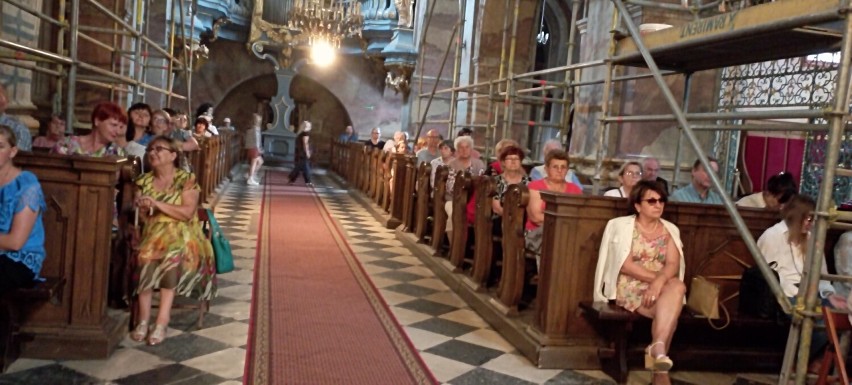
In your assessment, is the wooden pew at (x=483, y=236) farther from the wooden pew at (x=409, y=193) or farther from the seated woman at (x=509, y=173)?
the wooden pew at (x=409, y=193)

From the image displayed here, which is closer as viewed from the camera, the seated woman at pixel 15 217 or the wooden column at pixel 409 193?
the seated woman at pixel 15 217

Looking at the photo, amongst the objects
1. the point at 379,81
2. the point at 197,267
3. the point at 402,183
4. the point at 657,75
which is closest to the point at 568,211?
the point at 657,75

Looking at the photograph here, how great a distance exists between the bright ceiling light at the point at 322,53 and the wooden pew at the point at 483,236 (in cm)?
1304

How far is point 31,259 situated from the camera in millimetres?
3361

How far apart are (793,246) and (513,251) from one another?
1572 mm

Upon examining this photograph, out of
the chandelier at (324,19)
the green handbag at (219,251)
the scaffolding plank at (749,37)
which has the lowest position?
the green handbag at (219,251)

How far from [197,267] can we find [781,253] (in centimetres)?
311

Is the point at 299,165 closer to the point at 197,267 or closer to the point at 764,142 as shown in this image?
the point at 764,142

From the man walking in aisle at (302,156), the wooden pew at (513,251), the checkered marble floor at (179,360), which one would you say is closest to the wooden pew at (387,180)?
the man walking in aisle at (302,156)

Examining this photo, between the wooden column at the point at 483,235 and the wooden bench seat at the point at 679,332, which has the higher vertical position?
the wooden column at the point at 483,235

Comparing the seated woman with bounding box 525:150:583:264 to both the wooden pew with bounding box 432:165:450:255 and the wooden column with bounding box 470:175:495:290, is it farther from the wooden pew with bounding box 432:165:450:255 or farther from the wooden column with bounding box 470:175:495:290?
the wooden pew with bounding box 432:165:450:255

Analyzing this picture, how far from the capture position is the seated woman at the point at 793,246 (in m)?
3.93

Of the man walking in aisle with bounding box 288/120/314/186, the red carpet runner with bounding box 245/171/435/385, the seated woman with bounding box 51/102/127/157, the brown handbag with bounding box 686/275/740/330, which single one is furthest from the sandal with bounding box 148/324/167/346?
the man walking in aisle with bounding box 288/120/314/186

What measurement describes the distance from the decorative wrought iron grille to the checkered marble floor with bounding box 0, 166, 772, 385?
2.82 metres
